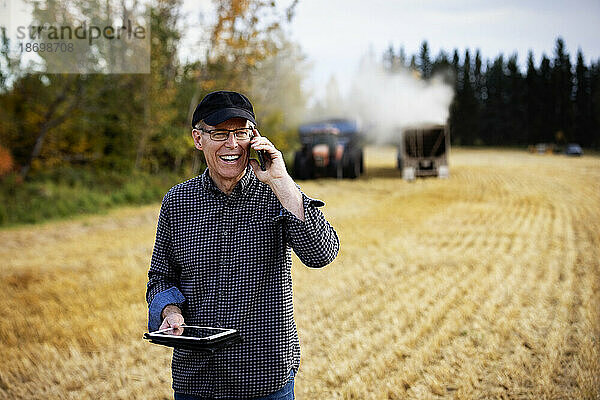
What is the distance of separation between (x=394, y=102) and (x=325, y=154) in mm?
6619

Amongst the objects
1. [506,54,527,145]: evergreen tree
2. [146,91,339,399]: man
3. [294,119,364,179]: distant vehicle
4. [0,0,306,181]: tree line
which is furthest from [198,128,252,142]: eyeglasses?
[506,54,527,145]: evergreen tree

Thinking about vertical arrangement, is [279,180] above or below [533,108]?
below

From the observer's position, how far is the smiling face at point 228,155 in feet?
7.26

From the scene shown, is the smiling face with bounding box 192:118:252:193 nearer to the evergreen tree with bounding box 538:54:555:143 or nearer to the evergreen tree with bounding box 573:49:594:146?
the evergreen tree with bounding box 573:49:594:146

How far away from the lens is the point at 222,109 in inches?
85.7

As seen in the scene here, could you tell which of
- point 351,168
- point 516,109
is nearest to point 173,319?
point 351,168

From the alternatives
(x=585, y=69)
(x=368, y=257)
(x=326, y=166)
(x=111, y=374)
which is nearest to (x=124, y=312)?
(x=111, y=374)

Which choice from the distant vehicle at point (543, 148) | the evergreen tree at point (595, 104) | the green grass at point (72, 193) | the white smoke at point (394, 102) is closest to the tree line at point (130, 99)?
the green grass at point (72, 193)

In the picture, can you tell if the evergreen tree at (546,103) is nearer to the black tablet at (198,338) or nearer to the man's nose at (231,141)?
the man's nose at (231,141)

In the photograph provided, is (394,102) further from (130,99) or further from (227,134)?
(227,134)

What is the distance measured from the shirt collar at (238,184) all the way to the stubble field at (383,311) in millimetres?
2546

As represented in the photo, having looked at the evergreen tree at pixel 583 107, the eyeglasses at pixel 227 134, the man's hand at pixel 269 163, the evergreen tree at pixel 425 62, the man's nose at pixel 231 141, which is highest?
the evergreen tree at pixel 425 62

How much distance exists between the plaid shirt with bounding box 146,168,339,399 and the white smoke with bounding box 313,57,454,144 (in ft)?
72.0

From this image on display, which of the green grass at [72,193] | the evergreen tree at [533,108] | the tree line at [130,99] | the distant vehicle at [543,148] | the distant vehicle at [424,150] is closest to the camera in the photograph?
the green grass at [72,193]
